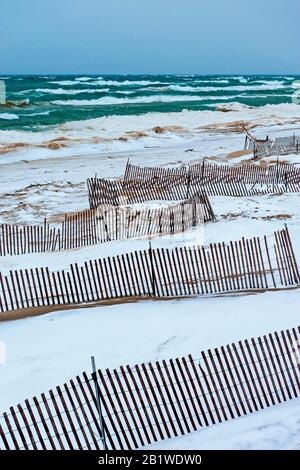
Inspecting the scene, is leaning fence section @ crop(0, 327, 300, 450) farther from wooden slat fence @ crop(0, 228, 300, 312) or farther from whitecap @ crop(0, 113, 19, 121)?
whitecap @ crop(0, 113, 19, 121)

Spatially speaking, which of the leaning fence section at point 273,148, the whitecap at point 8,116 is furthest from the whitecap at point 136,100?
the leaning fence section at point 273,148

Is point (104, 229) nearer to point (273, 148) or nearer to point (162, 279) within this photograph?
point (162, 279)

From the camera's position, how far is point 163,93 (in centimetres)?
9138

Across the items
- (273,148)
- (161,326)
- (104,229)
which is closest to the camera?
(161,326)

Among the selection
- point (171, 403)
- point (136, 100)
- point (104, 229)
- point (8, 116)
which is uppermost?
point (171, 403)

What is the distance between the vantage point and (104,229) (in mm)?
16016

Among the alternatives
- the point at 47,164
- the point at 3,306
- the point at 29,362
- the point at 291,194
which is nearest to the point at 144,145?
the point at 47,164

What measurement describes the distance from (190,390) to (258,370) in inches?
42.9

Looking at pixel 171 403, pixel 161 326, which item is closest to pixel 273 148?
pixel 161 326

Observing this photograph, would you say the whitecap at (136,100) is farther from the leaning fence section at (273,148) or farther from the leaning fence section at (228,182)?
the leaning fence section at (228,182)

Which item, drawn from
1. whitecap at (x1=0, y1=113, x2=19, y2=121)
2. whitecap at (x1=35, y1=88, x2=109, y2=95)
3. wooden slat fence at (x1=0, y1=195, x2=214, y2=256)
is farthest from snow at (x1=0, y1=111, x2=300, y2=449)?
whitecap at (x1=35, y1=88, x2=109, y2=95)

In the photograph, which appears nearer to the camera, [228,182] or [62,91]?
[228,182]

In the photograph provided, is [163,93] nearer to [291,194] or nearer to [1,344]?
[291,194]

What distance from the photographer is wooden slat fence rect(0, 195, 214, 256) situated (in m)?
15.2
